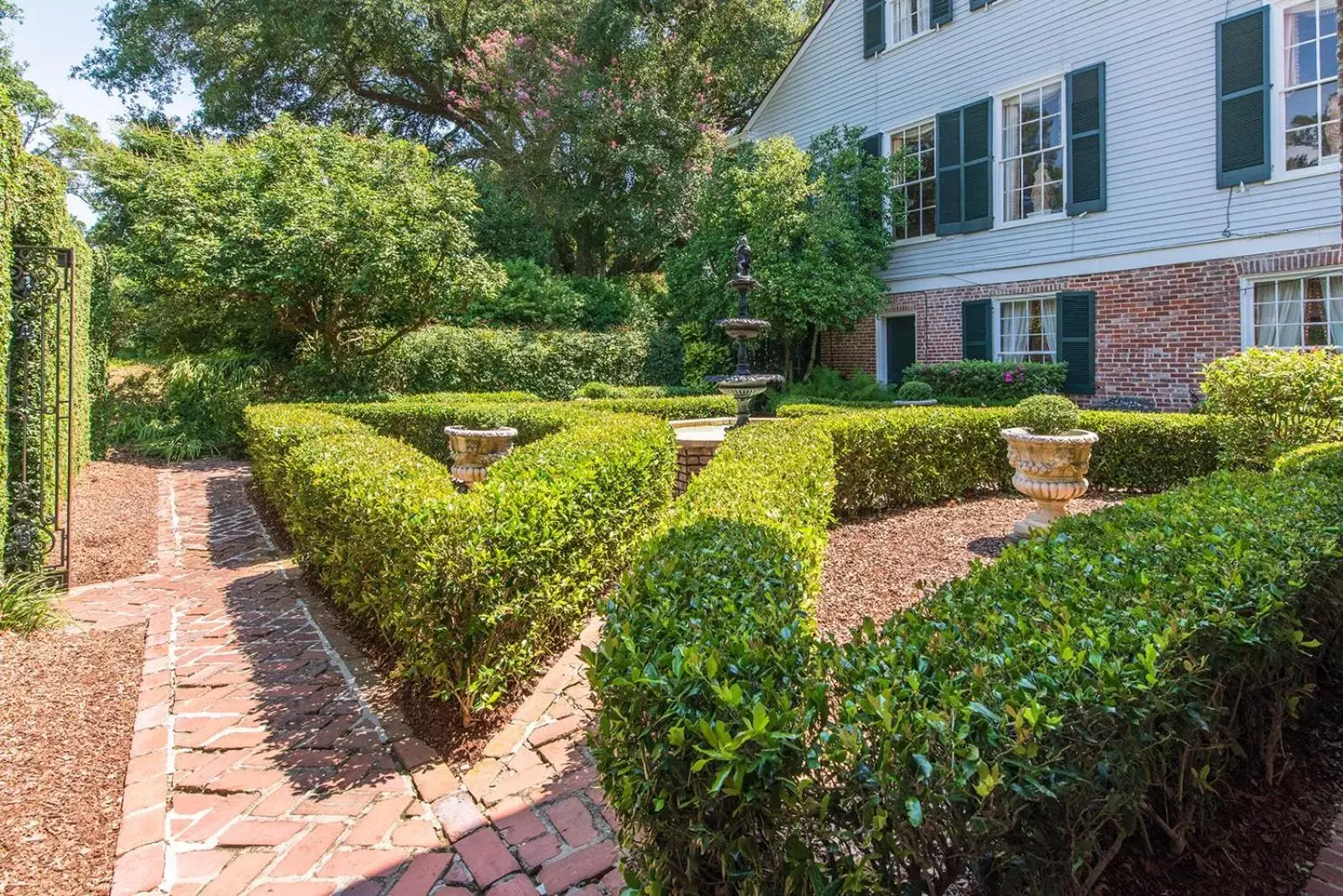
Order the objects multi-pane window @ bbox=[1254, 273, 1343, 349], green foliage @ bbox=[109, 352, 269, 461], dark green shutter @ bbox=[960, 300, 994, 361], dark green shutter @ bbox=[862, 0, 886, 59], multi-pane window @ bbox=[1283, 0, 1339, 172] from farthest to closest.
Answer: dark green shutter @ bbox=[862, 0, 886, 59] → dark green shutter @ bbox=[960, 300, 994, 361] → green foliage @ bbox=[109, 352, 269, 461] → multi-pane window @ bbox=[1254, 273, 1343, 349] → multi-pane window @ bbox=[1283, 0, 1339, 172]

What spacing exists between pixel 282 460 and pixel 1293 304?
12108 mm

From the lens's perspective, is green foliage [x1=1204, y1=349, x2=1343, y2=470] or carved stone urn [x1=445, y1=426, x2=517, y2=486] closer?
green foliage [x1=1204, y1=349, x2=1343, y2=470]

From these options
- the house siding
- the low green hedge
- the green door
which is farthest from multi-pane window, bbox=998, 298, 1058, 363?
the low green hedge

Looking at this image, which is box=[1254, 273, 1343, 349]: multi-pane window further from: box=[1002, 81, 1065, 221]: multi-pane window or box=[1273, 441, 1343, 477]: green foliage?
box=[1273, 441, 1343, 477]: green foliage

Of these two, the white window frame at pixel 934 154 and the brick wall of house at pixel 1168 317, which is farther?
the white window frame at pixel 934 154

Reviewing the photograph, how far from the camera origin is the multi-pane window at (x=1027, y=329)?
12.4 metres

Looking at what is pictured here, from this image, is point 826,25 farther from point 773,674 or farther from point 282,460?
point 773,674

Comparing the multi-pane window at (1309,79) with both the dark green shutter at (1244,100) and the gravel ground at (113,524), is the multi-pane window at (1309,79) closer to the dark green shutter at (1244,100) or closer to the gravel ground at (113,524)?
the dark green shutter at (1244,100)

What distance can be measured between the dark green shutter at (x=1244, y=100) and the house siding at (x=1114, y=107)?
19 centimetres

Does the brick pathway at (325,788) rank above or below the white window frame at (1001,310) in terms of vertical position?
below

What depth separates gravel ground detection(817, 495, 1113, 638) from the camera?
4.60 metres

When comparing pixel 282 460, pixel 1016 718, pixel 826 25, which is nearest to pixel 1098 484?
pixel 1016 718

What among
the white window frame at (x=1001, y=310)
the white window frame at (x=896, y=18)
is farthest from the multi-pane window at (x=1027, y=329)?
the white window frame at (x=896, y=18)

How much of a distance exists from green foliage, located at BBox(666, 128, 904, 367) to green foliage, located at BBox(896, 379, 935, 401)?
7.17 ft
